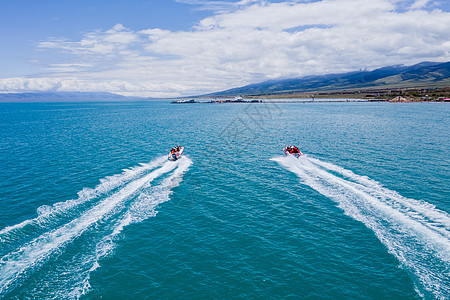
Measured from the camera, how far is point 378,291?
70.0ft

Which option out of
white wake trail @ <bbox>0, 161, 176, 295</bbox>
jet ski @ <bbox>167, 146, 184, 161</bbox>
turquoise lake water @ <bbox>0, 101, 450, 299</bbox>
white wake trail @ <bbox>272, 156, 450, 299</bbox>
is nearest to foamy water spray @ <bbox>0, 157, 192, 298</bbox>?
white wake trail @ <bbox>0, 161, 176, 295</bbox>

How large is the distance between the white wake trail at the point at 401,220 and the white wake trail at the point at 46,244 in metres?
32.2

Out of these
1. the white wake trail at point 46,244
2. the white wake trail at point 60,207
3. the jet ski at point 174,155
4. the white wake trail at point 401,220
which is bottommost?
the white wake trail at point 401,220

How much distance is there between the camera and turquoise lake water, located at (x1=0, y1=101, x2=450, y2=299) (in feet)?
72.7

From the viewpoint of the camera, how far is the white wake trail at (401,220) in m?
23.1

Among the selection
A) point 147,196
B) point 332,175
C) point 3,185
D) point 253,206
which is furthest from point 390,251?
point 3,185

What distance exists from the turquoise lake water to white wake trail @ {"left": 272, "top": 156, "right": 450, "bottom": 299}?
0.48 feet

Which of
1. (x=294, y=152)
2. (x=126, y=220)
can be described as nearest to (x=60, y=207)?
(x=126, y=220)

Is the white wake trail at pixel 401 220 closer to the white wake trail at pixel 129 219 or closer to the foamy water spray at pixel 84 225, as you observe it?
the white wake trail at pixel 129 219

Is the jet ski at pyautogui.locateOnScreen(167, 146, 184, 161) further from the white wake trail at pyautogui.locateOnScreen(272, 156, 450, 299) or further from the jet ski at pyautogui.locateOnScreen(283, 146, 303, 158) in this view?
the white wake trail at pyautogui.locateOnScreen(272, 156, 450, 299)

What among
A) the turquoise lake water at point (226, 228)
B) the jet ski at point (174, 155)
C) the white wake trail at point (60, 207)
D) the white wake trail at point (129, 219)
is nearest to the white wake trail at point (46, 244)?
the turquoise lake water at point (226, 228)

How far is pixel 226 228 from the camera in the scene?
31.2m

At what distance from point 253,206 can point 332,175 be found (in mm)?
18984

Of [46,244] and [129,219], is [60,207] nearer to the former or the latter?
[46,244]
